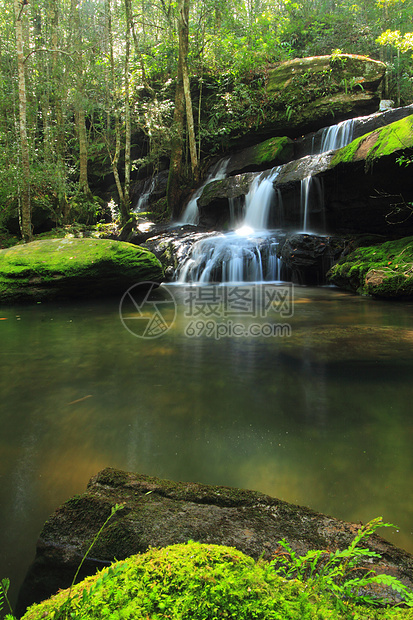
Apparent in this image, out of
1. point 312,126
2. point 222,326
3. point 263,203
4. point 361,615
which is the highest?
point 312,126

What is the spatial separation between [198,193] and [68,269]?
10.2 metres

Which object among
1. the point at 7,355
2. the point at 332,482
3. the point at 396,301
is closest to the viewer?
the point at 332,482

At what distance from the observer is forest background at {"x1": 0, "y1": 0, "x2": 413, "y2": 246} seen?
1442cm

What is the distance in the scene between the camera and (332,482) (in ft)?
6.70

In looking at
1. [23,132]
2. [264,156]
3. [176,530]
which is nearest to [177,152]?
[264,156]

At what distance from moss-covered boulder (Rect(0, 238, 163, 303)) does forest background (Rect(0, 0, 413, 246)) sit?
433 cm

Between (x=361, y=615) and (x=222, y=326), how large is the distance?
5.30m

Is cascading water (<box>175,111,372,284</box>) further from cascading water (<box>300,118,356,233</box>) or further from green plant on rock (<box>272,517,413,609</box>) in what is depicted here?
green plant on rock (<box>272,517,413,609</box>)

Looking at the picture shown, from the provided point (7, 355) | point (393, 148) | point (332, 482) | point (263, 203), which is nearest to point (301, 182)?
point (263, 203)

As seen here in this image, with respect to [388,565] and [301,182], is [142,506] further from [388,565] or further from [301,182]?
[301,182]

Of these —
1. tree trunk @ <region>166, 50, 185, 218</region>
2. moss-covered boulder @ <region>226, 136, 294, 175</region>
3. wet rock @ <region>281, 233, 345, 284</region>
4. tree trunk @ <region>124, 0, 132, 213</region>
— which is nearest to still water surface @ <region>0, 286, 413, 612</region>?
wet rock @ <region>281, 233, 345, 284</region>

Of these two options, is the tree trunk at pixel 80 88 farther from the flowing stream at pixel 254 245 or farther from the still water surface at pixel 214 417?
the still water surface at pixel 214 417

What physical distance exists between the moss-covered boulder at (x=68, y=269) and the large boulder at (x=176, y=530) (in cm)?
712

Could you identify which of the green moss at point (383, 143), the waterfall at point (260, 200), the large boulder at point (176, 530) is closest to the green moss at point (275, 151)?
the waterfall at point (260, 200)
